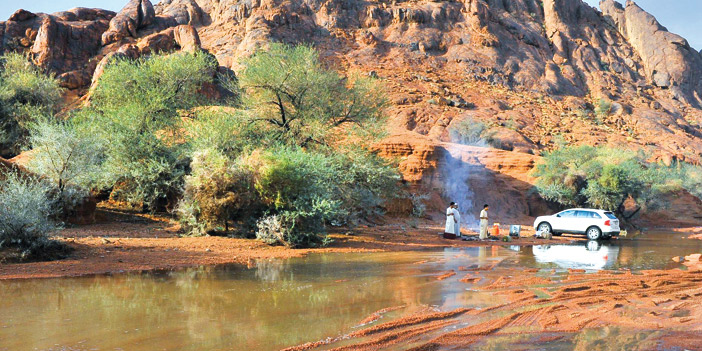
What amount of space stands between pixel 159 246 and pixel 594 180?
2649 centimetres

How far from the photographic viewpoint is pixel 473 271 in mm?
11391

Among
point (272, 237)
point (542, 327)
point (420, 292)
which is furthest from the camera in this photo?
point (272, 237)

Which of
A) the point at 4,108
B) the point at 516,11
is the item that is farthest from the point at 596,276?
the point at 516,11

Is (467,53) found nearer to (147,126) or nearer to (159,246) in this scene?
(147,126)

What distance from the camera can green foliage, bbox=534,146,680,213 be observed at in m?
31.2

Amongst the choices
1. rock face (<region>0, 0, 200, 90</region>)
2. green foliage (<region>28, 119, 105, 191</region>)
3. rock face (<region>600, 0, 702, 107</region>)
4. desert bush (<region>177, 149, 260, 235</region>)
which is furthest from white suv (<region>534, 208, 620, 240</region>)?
rock face (<region>600, 0, 702, 107</region>)

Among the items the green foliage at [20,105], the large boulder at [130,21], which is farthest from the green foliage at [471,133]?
the large boulder at [130,21]

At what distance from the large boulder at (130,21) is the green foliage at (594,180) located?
41770 millimetres

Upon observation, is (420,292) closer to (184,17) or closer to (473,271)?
(473,271)

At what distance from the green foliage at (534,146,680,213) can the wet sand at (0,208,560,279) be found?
1184cm

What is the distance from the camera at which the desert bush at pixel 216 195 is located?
52.0 ft

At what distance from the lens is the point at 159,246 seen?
1379 cm

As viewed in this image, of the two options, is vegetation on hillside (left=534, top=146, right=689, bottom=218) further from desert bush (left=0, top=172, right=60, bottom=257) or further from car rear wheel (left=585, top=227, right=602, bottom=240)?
desert bush (left=0, top=172, right=60, bottom=257)

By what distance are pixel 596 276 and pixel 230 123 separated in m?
14.0
